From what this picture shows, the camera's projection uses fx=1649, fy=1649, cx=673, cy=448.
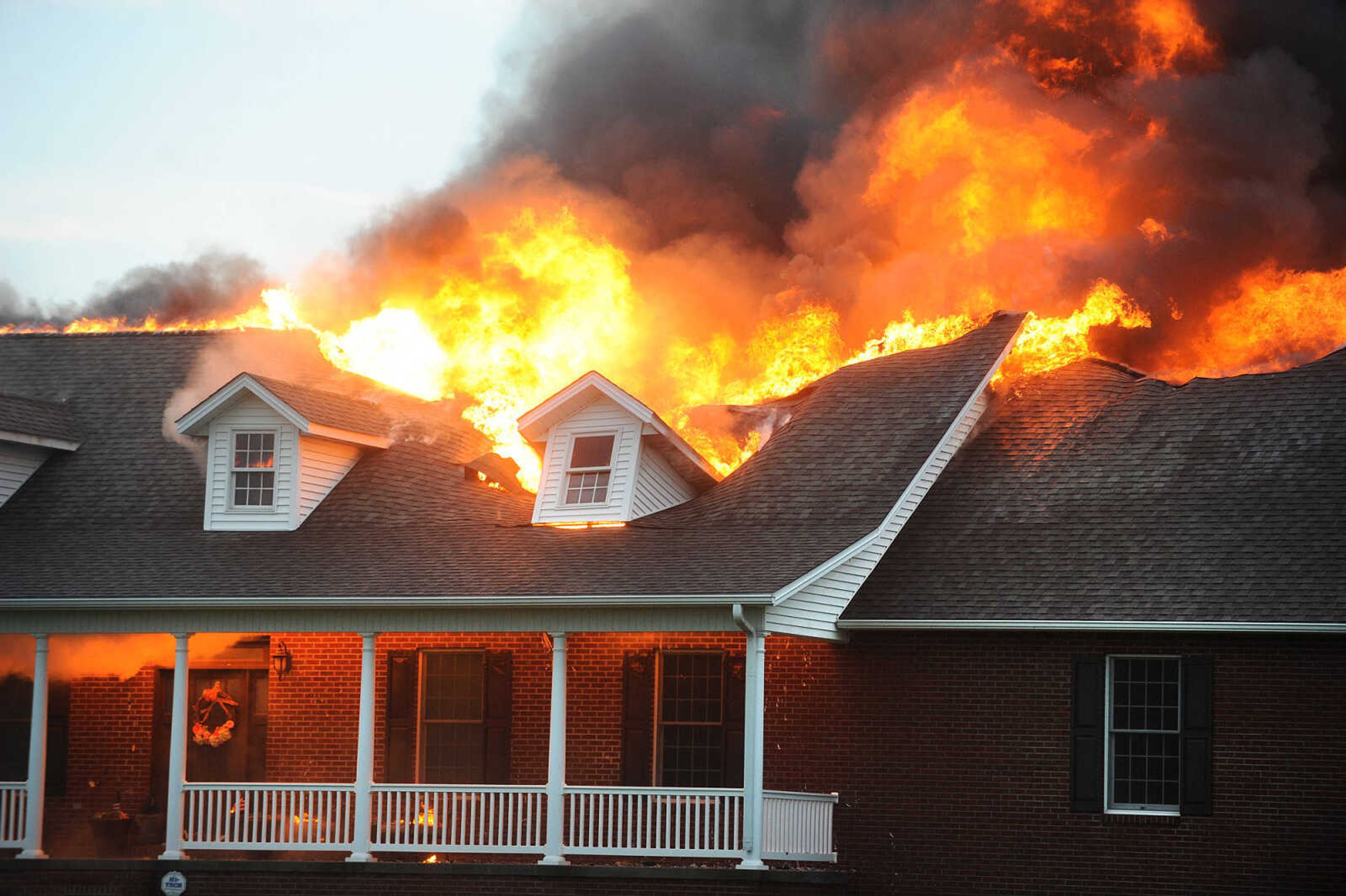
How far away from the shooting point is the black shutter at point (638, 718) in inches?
783

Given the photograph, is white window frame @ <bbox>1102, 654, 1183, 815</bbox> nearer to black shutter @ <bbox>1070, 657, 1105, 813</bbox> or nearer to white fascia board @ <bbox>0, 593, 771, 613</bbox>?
black shutter @ <bbox>1070, 657, 1105, 813</bbox>

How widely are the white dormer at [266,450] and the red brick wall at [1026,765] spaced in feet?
22.9

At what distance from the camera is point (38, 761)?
65.0ft

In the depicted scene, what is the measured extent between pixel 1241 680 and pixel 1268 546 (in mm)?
1597

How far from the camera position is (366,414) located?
926 inches

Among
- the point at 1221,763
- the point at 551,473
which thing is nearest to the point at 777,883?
the point at 1221,763

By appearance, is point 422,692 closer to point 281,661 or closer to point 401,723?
point 401,723

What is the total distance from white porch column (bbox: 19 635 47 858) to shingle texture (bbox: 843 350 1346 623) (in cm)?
979

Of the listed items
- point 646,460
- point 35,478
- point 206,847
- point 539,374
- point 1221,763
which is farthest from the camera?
point 539,374

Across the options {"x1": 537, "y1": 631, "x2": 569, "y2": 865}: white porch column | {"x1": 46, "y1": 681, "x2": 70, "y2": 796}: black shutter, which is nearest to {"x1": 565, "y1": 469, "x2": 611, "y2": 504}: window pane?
{"x1": 537, "y1": 631, "x2": 569, "y2": 865}: white porch column

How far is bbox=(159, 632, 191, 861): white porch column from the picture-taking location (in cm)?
1912

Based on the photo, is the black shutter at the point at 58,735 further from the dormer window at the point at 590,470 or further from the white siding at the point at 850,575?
the white siding at the point at 850,575

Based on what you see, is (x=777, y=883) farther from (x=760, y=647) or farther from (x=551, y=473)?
(x=551, y=473)

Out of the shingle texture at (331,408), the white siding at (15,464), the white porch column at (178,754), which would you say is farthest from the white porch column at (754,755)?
the white siding at (15,464)
